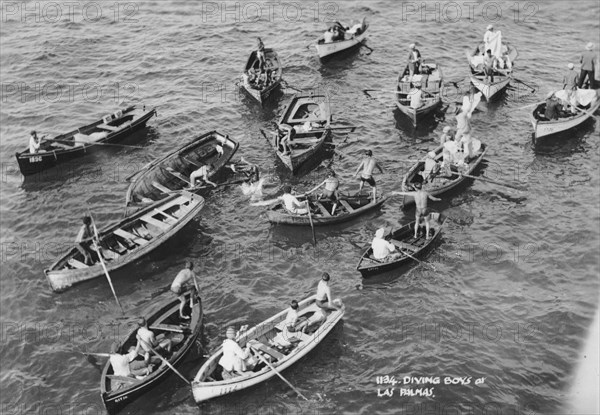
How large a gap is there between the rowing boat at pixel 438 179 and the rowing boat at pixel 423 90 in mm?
4619

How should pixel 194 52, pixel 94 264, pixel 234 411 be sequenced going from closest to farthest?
pixel 234 411 < pixel 94 264 < pixel 194 52

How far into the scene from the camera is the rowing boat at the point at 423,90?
38.3 meters

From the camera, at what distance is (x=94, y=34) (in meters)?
51.8

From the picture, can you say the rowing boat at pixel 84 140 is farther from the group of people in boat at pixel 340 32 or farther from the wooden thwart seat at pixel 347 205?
the wooden thwart seat at pixel 347 205

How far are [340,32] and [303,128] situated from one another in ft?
43.3

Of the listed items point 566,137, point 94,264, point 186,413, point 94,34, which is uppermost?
point 94,34

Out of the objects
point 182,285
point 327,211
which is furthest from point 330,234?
point 182,285

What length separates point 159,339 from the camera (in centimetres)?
2502

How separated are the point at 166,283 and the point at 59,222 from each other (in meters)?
7.90

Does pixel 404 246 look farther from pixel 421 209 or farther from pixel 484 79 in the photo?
pixel 484 79

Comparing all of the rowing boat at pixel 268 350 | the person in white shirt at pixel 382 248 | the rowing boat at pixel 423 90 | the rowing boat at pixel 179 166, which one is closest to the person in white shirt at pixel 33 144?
the rowing boat at pixel 179 166

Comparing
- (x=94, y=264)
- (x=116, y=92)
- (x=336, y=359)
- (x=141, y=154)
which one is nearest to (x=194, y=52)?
(x=116, y=92)

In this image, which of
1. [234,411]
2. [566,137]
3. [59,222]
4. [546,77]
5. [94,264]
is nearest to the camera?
[234,411]

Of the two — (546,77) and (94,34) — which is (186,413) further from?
(94,34)
